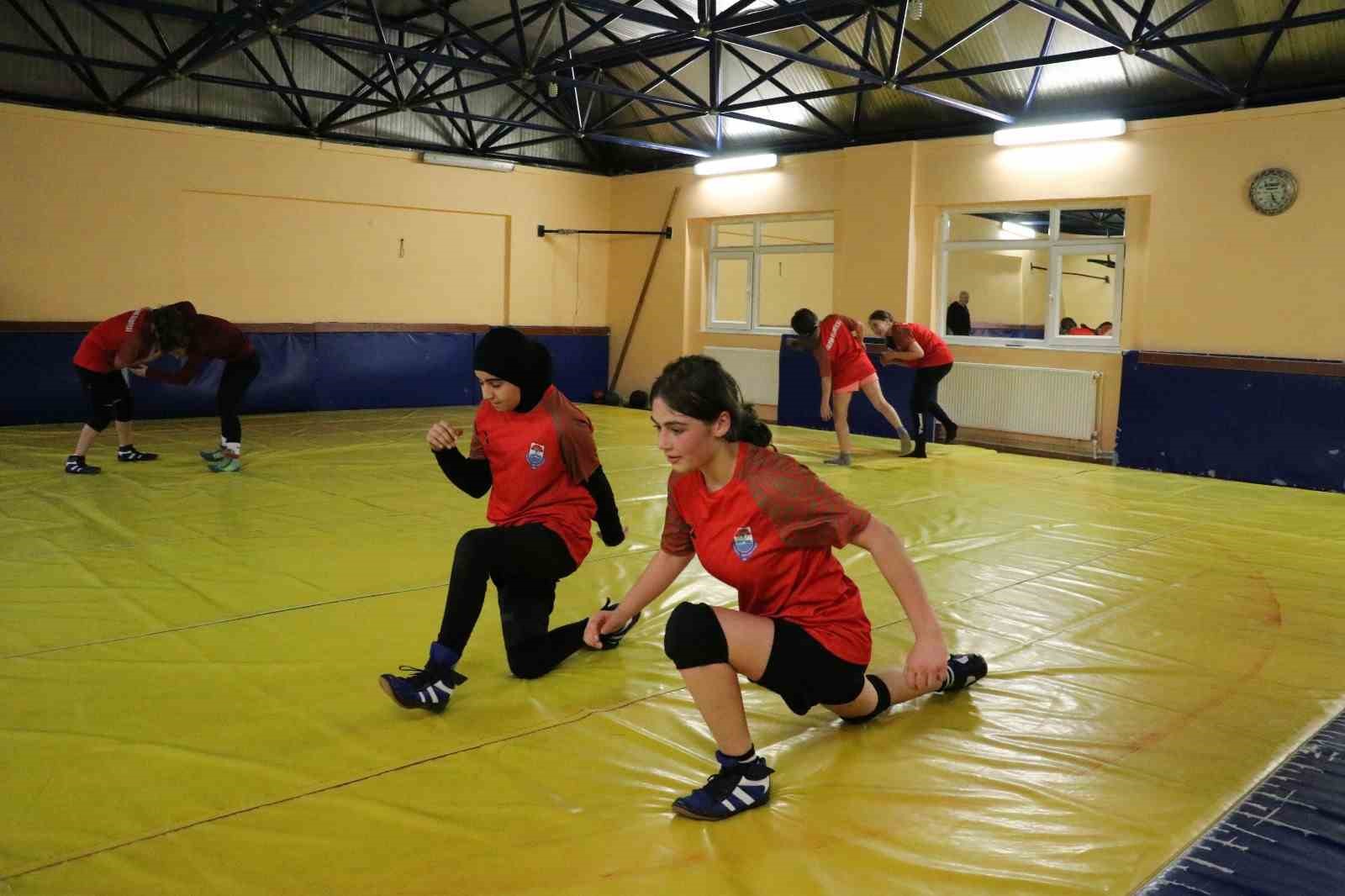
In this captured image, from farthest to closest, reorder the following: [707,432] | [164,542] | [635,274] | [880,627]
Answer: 1. [635,274]
2. [164,542]
3. [880,627]
4. [707,432]

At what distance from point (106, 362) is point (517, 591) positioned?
18.7 feet

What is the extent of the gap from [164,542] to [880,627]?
12.5 feet

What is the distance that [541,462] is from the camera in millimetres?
3824

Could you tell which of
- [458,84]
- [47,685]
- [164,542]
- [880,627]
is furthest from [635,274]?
[47,685]

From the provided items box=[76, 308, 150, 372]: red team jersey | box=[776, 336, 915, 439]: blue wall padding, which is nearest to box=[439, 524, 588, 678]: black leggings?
box=[76, 308, 150, 372]: red team jersey

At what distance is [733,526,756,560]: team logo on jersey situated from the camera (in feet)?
9.41

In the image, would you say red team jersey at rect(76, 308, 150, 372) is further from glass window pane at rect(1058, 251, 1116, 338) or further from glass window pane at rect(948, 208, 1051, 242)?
glass window pane at rect(1058, 251, 1116, 338)

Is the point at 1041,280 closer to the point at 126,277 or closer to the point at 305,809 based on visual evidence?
the point at 126,277

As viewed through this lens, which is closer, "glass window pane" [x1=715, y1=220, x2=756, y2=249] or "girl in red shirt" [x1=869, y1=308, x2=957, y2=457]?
"girl in red shirt" [x1=869, y1=308, x2=957, y2=457]

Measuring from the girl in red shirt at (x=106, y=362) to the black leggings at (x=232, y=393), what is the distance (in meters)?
0.69

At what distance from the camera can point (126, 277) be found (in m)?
11.9

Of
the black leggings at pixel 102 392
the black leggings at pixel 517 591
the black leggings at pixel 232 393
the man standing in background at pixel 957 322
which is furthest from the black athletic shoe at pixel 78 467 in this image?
the man standing in background at pixel 957 322

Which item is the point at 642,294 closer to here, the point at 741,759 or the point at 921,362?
the point at 921,362

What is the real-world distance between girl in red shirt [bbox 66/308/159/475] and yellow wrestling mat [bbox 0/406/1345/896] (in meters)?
1.53
